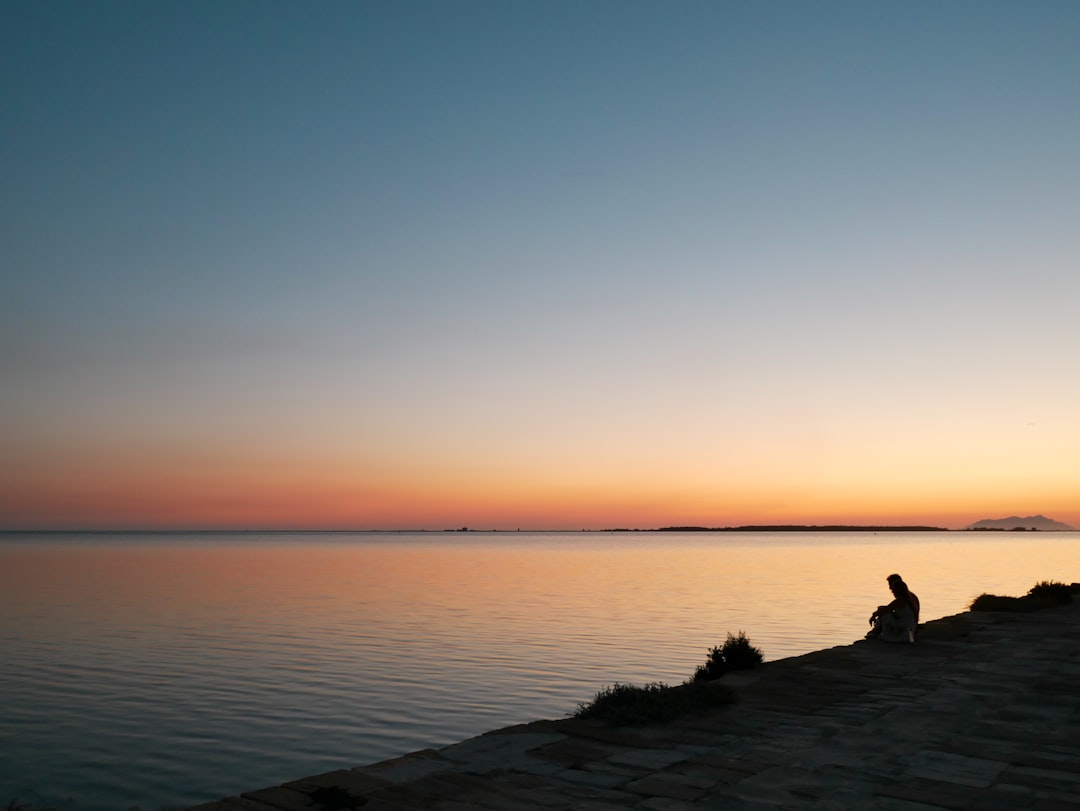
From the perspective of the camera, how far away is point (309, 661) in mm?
22203

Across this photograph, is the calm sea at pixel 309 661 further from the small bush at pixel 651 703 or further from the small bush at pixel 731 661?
the small bush at pixel 651 703

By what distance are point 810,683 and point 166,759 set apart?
9710 millimetres

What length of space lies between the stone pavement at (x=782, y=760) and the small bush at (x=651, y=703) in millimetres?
182

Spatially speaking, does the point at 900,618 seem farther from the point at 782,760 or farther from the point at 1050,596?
the point at 1050,596

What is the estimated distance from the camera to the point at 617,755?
8.27 metres

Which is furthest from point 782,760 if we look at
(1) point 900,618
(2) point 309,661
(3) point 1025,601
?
(3) point 1025,601

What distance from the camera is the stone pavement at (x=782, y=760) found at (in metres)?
6.78

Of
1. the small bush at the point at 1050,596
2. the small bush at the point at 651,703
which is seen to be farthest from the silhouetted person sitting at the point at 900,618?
the small bush at the point at 1050,596

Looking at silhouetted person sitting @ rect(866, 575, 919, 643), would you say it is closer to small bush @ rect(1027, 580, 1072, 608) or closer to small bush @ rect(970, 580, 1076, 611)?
small bush @ rect(970, 580, 1076, 611)

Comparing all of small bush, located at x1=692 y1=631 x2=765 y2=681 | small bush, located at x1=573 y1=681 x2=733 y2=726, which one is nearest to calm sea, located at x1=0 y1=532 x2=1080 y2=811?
small bush, located at x1=692 y1=631 x2=765 y2=681

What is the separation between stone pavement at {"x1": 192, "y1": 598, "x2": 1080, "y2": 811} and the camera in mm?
6777

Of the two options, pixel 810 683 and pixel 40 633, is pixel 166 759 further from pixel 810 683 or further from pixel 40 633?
pixel 40 633


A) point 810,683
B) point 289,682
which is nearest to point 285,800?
point 810,683

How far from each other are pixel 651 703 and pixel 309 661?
14547 millimetres
